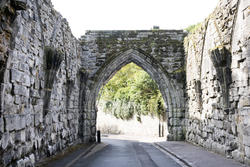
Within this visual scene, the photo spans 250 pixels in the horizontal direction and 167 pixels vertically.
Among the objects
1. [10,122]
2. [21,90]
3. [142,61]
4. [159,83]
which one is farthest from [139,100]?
[10,122]

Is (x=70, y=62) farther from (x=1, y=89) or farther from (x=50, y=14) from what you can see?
(x=1, y=89)

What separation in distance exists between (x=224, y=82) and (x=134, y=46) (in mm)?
5637

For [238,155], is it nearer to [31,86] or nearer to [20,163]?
[20,163]

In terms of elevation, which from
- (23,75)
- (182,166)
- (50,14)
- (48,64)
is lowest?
(182,166)

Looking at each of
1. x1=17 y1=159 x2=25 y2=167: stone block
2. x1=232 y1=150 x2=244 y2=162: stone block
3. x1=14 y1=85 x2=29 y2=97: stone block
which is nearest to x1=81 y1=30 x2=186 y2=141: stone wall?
x1=232 y1=150 x2=244 y2=162: stone block

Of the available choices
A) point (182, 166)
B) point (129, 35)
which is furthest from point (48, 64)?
point (129, 35)

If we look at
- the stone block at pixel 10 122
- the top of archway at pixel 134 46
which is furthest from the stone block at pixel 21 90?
the top of archway at pixel 134 46

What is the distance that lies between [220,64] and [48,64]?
4348 mm

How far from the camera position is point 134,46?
37.7 ft

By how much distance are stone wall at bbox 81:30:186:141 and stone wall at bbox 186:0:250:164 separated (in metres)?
1.75

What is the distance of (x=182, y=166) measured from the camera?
5.79m

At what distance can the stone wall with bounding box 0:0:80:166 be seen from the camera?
4.20 metres

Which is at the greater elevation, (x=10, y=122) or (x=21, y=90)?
(x=21, y=90)

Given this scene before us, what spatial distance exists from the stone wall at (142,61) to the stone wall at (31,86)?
7.38 ft
